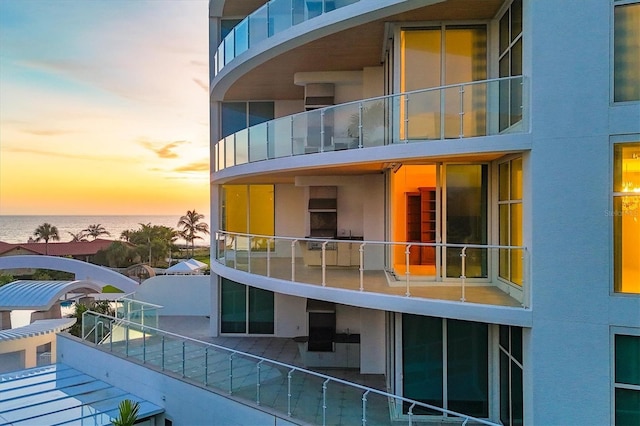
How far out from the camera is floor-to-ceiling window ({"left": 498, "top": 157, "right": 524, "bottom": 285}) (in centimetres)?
814

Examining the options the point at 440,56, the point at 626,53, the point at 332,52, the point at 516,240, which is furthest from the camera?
the point at 332,52

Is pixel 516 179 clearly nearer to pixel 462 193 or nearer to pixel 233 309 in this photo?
pixel 462 193

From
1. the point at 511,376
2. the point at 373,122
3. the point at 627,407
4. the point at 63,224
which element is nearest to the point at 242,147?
the point at 373,122

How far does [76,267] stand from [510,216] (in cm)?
2923

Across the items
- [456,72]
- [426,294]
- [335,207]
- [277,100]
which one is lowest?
[426,294]

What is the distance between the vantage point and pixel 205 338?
16.8m

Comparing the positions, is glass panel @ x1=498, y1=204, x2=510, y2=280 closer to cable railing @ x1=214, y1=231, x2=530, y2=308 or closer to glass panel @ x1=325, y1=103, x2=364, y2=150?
cable railing @ x1=214, y1=231, x2=530, y2=308

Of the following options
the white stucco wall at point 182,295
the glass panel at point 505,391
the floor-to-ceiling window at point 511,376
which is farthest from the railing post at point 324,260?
the white stucco wall at point 182,295

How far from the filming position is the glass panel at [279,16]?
1173 centimetres

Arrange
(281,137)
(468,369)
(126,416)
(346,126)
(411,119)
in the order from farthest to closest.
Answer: (281,137) → (346,126) → (126,416) → (468,369) → (411,119)

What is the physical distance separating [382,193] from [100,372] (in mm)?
9972

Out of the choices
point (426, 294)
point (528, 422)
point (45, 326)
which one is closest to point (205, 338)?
point (45, 326)

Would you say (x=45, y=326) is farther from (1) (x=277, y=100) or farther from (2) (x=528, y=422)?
(2) (x=528, y=422)

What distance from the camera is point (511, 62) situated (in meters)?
8.74
